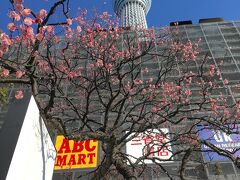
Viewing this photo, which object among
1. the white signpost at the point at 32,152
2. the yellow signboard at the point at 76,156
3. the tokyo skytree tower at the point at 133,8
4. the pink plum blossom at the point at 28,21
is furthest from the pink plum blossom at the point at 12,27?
the tokyo skytree tower at the point at 133,8

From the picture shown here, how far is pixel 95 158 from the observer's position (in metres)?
13.7

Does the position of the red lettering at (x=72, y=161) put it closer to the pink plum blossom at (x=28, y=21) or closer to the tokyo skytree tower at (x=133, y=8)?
the pink plum blossom at (x=28, y=21)

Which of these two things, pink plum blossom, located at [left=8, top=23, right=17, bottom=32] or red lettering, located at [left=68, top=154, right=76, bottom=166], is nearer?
pink plum blossom, located at [left=8, top=23, right=17, bottom=32]

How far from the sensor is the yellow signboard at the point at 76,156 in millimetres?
13695

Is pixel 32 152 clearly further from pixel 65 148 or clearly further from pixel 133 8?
pixel 133 8

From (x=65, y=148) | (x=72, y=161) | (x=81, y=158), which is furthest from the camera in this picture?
(x=65, y=148)

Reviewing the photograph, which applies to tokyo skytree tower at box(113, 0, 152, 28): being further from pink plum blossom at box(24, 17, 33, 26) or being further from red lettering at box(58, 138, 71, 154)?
pink plum blossom at box(24, 17, 33, 26)

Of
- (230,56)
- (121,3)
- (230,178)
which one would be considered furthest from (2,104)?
(121,3)

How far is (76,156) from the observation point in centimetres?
1390

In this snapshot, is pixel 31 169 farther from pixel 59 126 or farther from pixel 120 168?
pixel 120 168

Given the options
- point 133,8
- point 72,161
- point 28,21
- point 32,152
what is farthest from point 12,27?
point 133,8

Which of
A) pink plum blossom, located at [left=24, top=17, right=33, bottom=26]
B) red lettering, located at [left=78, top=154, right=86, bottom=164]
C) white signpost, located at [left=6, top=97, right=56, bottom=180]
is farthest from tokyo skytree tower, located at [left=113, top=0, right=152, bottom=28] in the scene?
white signpost, located at [left=6, top=97, right=56, bottom=180]

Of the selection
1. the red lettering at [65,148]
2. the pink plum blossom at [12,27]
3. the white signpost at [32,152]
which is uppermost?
the red lettering at [65,148]

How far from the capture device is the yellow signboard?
13695 mm
